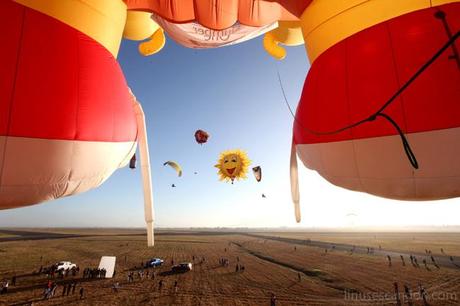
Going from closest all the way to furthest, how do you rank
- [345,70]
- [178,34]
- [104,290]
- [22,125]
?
[22,125] < [345,70] < [178,34] < [104,290]

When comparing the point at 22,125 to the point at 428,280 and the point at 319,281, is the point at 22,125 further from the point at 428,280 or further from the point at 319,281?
the point at 428,280

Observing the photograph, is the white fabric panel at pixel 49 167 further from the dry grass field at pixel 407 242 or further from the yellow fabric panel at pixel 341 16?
the dry grass field at pixel 407 242

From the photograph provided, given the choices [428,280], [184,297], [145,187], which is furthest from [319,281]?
[145,187]

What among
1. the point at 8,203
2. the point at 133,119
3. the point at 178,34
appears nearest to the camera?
the point at 8,203

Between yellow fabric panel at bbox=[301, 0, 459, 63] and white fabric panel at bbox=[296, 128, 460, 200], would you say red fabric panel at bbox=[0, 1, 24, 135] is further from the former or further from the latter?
yellow fabric panel at bbox=[301, 0, 459, 63]

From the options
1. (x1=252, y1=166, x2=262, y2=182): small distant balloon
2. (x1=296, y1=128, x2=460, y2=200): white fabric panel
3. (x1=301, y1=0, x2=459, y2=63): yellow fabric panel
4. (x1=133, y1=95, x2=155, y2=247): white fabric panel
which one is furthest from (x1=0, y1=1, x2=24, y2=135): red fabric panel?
(x1=252, y1=166, x2=262, y2=182): small distant balloon

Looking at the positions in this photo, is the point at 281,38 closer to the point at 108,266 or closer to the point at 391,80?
the point at 391,80

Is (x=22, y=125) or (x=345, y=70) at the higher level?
(x=345, y=70)

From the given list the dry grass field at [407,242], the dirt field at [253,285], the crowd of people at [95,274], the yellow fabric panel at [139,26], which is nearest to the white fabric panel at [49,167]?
the yellow fabric panel at [139,26]
